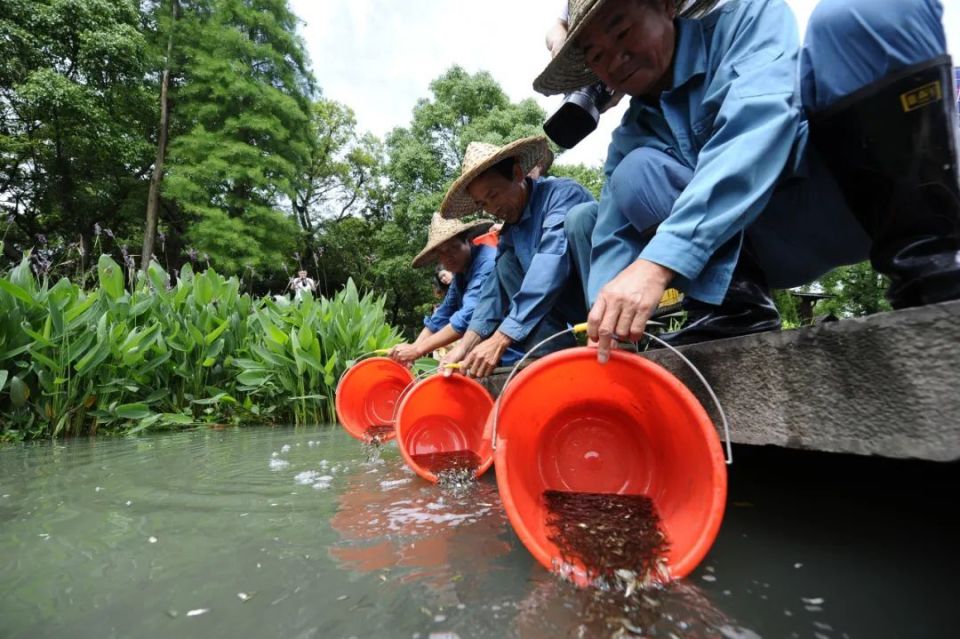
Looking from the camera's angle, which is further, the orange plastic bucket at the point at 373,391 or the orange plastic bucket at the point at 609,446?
the orange plastic bucket at the point at 373,391

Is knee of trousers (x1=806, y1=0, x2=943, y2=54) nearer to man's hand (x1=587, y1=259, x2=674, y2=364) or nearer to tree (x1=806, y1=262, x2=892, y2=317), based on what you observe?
man's hand (x1=587, y1=259, x2=674, y2=364)

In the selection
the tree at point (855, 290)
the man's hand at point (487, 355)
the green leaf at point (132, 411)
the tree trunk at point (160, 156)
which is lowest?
the green leaf at point (132, 411)

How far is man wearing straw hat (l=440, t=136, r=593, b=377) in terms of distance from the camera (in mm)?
2066

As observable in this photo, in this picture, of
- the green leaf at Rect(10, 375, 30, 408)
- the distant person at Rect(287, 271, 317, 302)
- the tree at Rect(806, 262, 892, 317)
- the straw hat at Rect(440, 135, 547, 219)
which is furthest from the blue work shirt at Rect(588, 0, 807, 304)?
the tree at Rect(806, 262, 892, 317)

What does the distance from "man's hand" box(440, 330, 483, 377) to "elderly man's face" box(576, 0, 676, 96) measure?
120 centimetres

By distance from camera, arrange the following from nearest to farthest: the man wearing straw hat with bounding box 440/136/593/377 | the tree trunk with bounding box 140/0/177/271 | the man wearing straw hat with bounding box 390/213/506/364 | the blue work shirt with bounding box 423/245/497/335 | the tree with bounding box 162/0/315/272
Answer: the man wearing straw hat with bounding box 440/136/593/377, the man wearing straw hat with bounding box 390/213/506/364, the blue work shirt with bounding box 423/245/497/335, the tree with bounding box 162/0/315/272, the tree trunk with bounding box 140/0/177/271

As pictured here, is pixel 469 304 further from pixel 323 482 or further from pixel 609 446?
pixel 609 446

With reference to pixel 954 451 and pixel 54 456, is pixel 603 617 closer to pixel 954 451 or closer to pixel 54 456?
pixel 954 451

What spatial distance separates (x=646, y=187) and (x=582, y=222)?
1.74ft

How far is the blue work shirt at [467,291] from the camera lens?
338cm

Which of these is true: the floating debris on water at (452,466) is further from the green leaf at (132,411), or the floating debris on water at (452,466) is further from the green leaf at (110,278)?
the green leaf at (110,278)

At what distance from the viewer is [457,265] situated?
11.8 ft

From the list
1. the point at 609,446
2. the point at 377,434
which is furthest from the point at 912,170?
the point at 377,434

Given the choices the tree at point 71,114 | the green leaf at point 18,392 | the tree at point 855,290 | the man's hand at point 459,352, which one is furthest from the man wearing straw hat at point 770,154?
the tree at point 855,290
